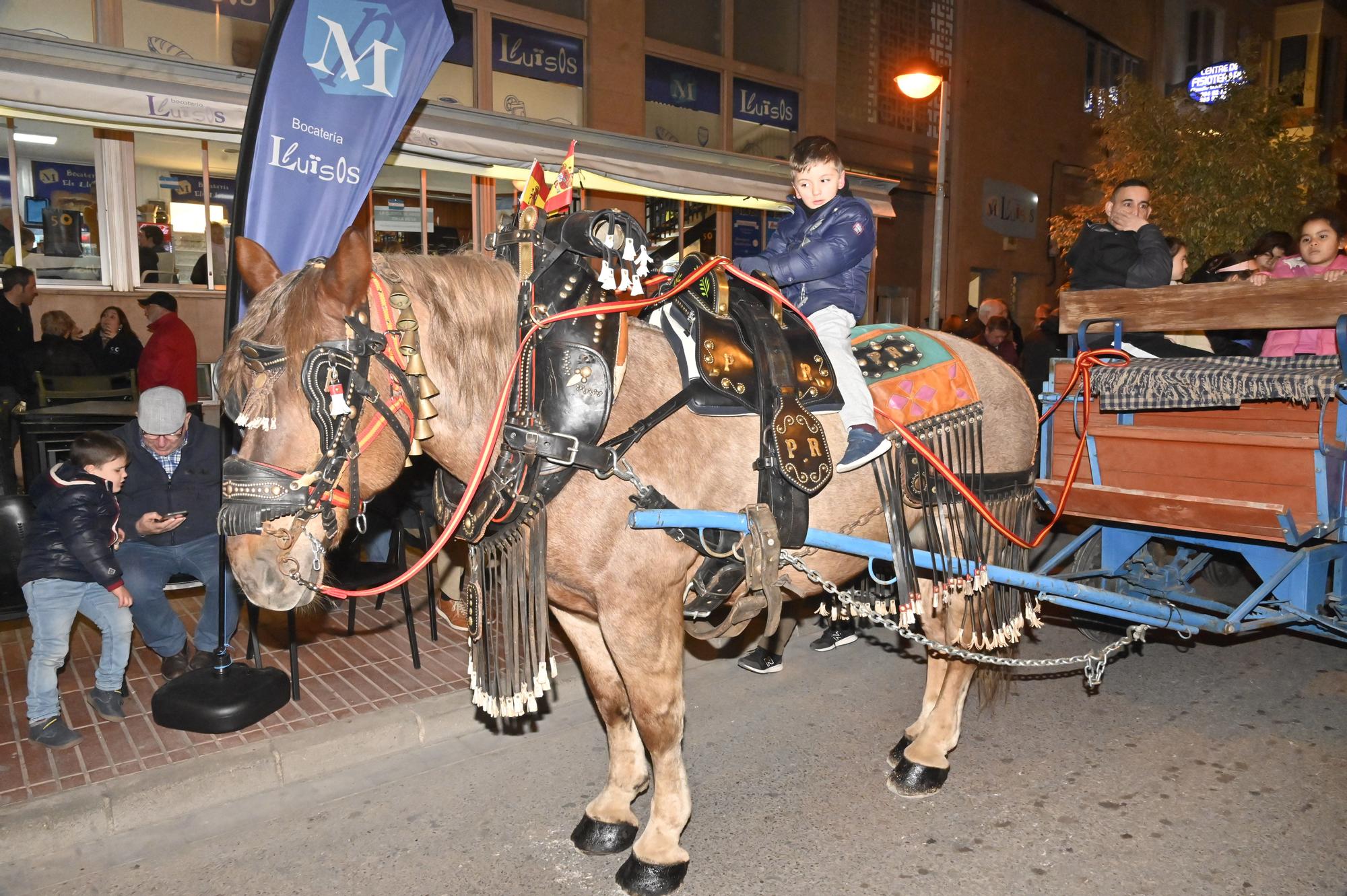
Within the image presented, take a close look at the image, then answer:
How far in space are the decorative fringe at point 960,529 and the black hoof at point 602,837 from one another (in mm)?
1330

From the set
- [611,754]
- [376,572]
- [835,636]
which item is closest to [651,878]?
[611,754]

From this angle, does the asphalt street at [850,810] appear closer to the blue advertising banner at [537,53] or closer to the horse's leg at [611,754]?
the horse's leg at [611,754]

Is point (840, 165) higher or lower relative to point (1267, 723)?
higher

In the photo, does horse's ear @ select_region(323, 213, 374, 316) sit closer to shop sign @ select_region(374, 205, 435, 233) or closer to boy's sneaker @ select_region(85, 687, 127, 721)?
boy's sneaker @ select_region(85, 687, 127, 721)

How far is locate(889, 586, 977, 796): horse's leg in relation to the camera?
148 inches

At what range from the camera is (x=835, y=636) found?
223 inches

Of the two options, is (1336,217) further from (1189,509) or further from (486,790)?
(486,790)

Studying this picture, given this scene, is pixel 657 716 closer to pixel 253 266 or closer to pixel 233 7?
pixel 253 266

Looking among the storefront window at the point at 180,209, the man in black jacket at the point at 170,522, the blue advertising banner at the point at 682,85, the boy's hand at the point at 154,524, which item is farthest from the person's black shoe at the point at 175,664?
the blue advertising banner at the point at 682,85

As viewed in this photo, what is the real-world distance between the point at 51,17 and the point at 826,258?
27.2 ft

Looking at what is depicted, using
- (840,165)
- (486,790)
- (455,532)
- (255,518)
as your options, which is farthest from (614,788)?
(840,165)

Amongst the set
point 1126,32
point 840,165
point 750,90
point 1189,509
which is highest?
point 1126,32

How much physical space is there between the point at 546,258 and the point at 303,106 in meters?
2.80

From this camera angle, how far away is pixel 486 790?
3855mm
